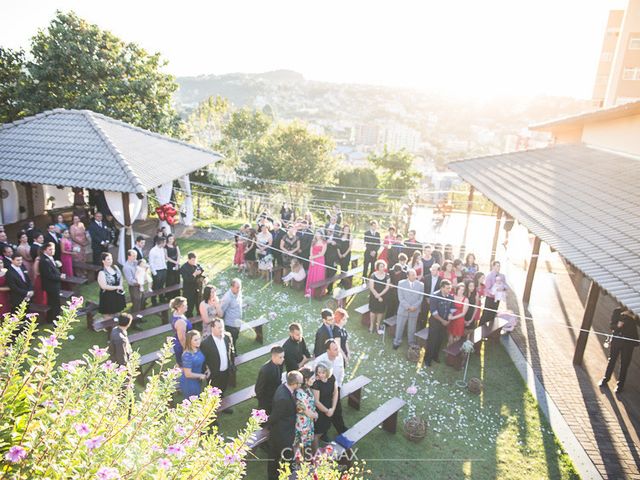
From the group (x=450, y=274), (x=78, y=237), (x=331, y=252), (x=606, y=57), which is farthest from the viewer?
(x=606, y=57)

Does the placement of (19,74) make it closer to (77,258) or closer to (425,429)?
(77,258)

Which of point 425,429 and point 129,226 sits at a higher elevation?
point 129,226

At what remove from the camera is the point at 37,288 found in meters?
9.38

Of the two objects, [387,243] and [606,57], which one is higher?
[606,57]

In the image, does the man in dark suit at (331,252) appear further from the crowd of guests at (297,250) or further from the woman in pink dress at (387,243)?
the woman in pink dress at (387,243)

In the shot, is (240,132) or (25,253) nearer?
(25,253)

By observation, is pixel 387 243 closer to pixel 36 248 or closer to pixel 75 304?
pixel 36 248

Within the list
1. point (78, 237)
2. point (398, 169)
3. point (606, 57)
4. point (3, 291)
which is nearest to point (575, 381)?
point (3, 291)

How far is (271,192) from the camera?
3372 cm

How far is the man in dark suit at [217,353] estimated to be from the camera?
6.61 meters

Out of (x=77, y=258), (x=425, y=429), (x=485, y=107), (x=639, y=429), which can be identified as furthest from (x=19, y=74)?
(x=485, y=107)

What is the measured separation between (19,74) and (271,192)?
1789cm

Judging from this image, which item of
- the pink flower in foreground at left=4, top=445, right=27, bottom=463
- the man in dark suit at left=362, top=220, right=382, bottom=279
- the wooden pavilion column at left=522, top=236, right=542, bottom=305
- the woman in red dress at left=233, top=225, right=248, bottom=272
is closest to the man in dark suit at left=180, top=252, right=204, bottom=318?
the woman in red dress at left=233, top=225, right=248, bottom=272

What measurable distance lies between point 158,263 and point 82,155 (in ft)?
17.3
